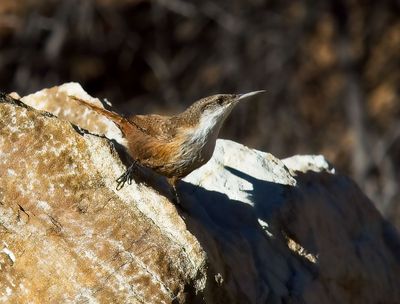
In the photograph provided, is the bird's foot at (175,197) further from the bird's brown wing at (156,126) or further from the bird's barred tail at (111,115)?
the bird's barred tail at (111,115)

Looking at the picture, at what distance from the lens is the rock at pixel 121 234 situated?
4.06 meters

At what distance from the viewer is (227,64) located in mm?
14070

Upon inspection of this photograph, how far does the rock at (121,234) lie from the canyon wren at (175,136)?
0.11 m

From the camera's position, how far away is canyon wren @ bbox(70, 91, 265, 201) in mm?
4945

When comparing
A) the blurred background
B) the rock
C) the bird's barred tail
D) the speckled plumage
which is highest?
the blurred background

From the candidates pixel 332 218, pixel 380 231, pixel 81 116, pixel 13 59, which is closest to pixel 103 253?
pixel 81 116

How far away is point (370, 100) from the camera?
15.6 m

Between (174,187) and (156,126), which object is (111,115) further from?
(174,187)

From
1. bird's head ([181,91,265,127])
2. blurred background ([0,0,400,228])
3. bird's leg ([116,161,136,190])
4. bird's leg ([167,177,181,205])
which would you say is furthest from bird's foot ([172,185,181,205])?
blurred background ([0,0,400,228])

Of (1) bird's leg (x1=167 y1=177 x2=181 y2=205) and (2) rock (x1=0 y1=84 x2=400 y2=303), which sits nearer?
(2) rock (x1=0 y1=84 x2=400 y2=303)

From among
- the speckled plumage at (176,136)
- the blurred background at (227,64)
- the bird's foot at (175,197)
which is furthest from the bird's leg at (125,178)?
the blurred background at (227,64)

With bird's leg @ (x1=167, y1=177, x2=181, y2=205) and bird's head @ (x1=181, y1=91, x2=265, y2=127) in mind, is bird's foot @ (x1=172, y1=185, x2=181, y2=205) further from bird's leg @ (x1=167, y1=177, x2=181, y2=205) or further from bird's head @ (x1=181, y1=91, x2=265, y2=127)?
bird's head @ (x1=181, y1=91, x2=265, y2=127)

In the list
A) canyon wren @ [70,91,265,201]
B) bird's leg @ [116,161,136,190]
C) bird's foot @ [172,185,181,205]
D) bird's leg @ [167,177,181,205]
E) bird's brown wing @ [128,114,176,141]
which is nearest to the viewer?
bird's leg @ [116,161,136,190]

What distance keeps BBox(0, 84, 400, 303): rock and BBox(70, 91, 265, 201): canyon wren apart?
11 cm
